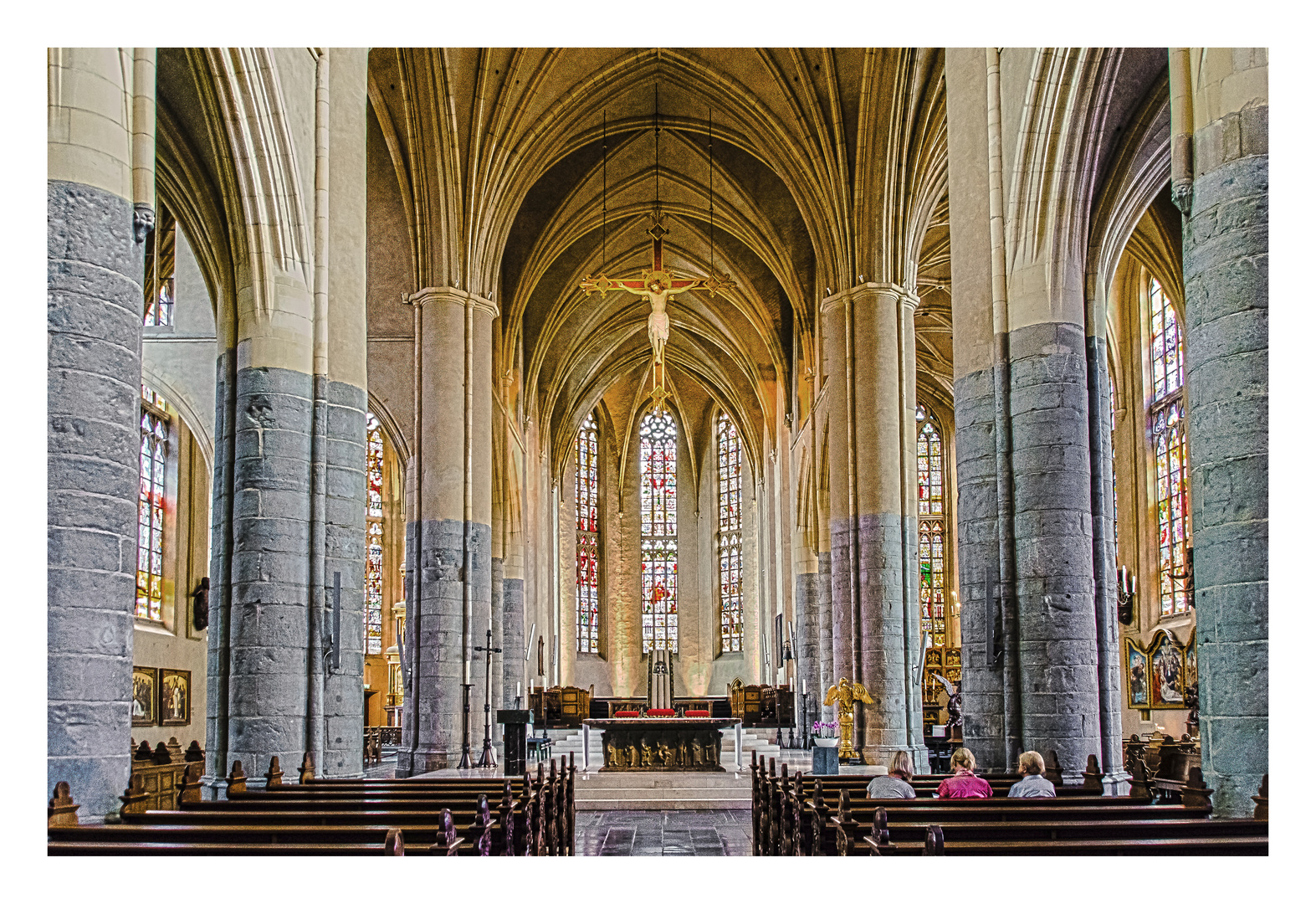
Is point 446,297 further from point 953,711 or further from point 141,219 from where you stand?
point 953,711

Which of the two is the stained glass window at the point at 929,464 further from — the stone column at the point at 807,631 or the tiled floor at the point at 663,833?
the tiled floor at the point at 663,833

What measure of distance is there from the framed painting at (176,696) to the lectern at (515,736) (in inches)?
246

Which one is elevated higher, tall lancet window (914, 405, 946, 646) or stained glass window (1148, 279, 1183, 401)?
stained glass window (1148, 279, 1183, 401)

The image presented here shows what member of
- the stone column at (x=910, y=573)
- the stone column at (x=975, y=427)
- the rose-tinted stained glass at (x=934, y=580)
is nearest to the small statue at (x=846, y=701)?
the stone column at (x=910, y=573)

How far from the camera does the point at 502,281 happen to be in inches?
1019

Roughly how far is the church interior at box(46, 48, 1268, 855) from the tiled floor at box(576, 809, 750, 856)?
14cm

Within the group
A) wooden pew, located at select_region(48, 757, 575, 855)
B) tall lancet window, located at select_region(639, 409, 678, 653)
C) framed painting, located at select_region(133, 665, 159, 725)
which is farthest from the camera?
tall lancet window, located at select_region(639, 409, 678, 653)

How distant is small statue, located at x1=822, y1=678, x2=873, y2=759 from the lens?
51.3 ft

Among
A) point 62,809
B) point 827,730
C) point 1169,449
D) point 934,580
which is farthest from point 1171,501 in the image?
point 62,809

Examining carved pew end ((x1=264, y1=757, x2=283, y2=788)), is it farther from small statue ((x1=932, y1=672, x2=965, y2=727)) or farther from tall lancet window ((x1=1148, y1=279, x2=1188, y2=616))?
tall lancet window ((x1=1148, y1=279, x2=1188, y2=616))

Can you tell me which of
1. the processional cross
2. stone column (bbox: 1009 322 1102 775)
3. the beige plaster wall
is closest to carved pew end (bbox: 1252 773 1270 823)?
stone column (bbox: 1009 322 1102 775)

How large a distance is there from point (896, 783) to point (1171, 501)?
15512 millimetres

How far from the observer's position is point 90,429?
6188 millimetres

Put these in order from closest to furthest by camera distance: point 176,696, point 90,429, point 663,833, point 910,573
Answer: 1. point 90,429
2. point 663,833
3. point 910,573
4. point 176,696
